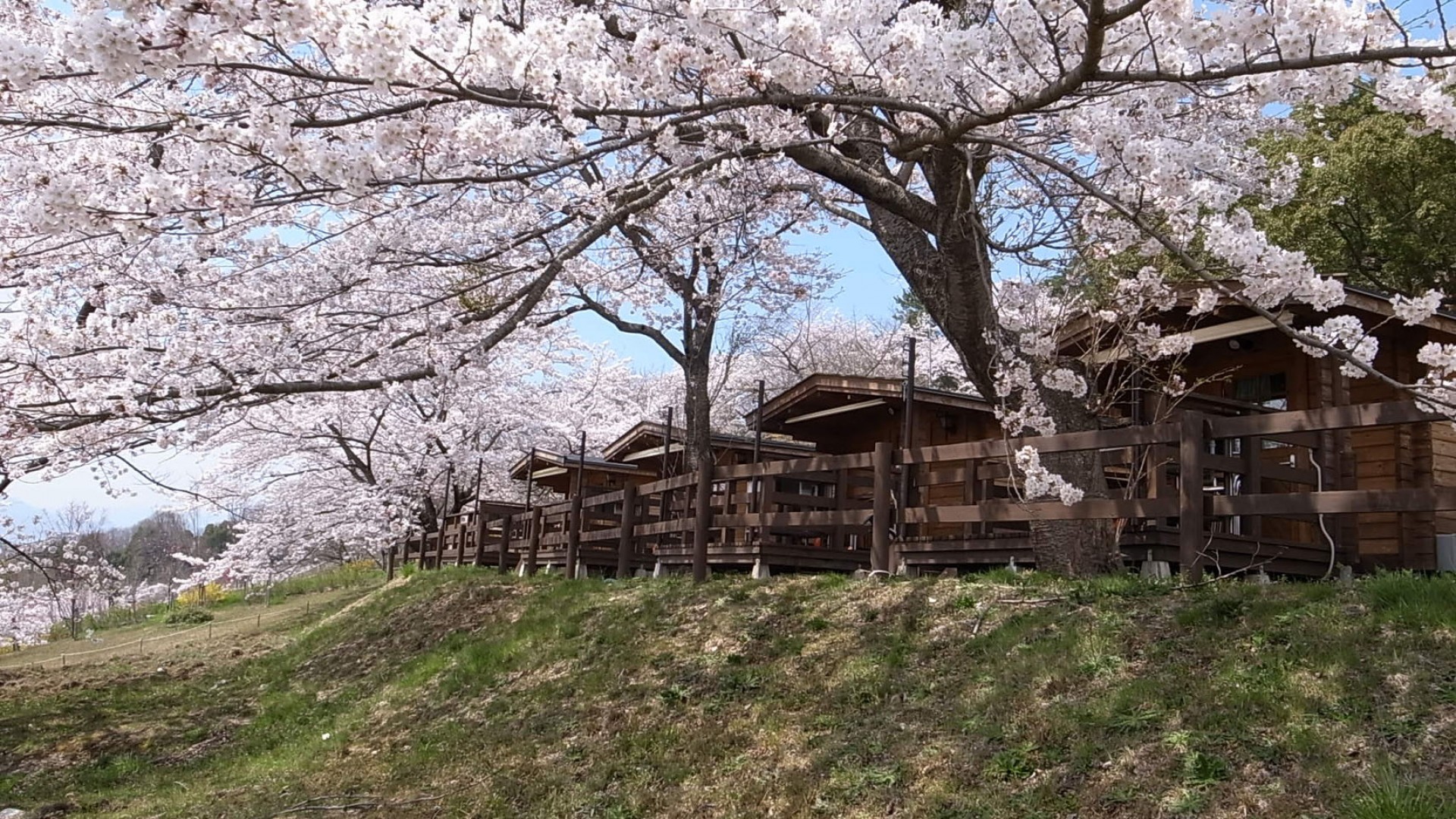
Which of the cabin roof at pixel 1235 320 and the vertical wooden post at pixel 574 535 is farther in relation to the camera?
the vertical wooden post at pixel 574 535

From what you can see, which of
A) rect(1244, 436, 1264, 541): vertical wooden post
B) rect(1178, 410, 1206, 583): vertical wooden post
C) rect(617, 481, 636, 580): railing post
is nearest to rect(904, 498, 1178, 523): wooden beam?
rect(1178, 410, 1206, 583): vertical wooden post

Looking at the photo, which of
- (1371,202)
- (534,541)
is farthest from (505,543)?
(1371,202)

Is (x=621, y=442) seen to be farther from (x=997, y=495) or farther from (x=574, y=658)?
(x=574, y=658)

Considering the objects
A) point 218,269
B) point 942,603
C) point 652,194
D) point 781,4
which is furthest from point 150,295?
point 942,603

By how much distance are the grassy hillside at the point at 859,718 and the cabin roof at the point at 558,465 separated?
7325mm

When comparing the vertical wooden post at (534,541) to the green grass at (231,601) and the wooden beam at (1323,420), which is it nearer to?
the wooden beam at (1323,420)

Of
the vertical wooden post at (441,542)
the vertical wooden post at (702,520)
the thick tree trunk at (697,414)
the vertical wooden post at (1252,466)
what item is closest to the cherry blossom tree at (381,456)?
the vertical wooden post at (441,542)

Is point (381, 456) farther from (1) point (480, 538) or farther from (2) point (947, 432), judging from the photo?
(2) point (947, 432)

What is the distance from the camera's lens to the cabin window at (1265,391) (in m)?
12.5

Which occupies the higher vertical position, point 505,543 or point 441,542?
point 505,543

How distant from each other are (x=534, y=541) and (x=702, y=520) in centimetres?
609

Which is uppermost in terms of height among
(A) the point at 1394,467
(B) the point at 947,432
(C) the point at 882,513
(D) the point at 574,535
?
(B) the point at 947,432

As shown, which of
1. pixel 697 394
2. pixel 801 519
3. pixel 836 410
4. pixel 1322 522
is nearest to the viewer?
pixel 1322 522

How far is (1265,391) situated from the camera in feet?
41.6
